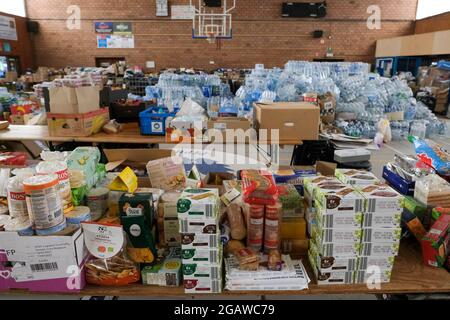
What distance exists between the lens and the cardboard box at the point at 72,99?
255 cm

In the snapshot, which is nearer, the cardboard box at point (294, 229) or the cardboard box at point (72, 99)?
the cardboard box at point (294, 229)

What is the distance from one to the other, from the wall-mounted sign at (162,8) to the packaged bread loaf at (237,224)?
36.5 ft


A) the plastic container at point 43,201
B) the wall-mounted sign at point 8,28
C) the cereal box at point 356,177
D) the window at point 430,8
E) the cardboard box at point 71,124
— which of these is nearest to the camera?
the plastic container at point 43,201

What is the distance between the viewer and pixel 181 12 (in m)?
11.1

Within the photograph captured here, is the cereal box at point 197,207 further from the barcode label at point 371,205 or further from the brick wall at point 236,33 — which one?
the brick wall at point 236,33

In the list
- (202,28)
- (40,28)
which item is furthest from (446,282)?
(40,28)

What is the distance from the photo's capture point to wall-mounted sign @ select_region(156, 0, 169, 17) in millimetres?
11039

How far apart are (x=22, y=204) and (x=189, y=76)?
24.6 feet

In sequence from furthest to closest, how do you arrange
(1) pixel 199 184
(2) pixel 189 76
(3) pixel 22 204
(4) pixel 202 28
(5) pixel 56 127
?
(4) pixel 202 28 < (2) pixel 189 76 < (5) pixel 56 127 < (1) pixel 199 184 < (3) pixel 22 204

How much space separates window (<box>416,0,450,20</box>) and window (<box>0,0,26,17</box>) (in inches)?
510

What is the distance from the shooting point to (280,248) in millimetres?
1290

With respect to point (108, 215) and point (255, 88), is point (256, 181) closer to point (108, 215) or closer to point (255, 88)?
point (108, 215)

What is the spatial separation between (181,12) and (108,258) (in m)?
11.3

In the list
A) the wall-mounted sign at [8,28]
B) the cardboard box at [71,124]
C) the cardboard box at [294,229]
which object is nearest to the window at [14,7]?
the wall-mounted sign at [8,28]
